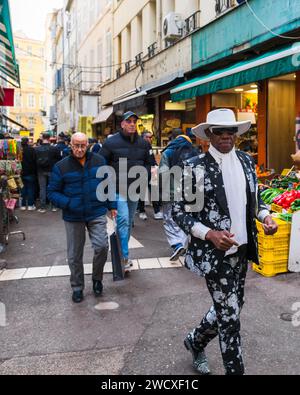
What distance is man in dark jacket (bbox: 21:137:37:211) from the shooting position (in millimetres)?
11273

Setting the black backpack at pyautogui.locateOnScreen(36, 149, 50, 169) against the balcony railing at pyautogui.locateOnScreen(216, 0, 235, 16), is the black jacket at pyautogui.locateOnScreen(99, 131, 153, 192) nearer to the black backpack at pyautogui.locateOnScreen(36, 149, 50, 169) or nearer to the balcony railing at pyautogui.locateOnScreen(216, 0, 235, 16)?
the black backpack at pyautogui.locateOnScreen(36, 149, 50, 169)

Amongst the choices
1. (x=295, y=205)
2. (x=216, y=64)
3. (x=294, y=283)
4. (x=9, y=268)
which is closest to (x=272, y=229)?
(x=294, y=283)

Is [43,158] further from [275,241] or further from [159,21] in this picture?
[159,21]

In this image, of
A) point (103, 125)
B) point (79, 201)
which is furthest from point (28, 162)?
point (103, 125)

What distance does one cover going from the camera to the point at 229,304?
282cm

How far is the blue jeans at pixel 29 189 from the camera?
11.4m

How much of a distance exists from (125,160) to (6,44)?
5.51 meters

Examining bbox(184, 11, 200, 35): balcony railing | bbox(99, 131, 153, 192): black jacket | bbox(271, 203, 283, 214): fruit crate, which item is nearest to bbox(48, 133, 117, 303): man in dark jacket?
bbox(99, 131, 153, 192): black jacket

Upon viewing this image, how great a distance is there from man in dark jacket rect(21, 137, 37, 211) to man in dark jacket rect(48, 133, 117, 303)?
695 centimetres

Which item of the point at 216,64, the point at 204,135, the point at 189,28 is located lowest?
the point at 204,135

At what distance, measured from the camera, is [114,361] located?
3.40 meters

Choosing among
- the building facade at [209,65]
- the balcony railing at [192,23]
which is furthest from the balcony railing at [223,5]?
the balcony railing at [192,23]

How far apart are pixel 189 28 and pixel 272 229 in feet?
37.0
